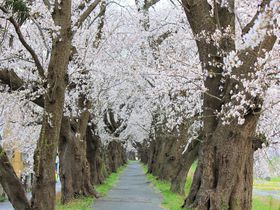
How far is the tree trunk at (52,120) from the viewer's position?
30.0 ft

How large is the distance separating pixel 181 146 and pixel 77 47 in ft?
31.8

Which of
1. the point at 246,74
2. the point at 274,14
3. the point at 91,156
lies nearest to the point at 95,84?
the point at 91,156

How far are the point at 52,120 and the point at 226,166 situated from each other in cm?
333

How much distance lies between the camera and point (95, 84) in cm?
2114

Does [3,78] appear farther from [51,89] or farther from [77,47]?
[77,47]

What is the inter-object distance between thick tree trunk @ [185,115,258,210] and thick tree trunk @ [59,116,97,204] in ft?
33.0

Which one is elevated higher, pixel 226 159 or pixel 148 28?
pixel 148 28

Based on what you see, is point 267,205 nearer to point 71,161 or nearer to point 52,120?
point 71,161

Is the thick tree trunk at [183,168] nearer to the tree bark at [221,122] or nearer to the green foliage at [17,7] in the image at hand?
the tree bark at [221,122]

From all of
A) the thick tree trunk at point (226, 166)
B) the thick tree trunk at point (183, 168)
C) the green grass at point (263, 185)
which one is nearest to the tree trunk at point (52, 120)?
the thick tree trunk at point (226, 166)

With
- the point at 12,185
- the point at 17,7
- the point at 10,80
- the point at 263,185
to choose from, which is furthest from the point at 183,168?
the point at 263,185

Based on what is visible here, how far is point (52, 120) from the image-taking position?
9.20 m

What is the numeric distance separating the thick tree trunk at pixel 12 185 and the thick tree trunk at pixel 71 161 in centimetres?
897

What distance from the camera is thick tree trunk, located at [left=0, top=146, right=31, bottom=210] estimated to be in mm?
9039
